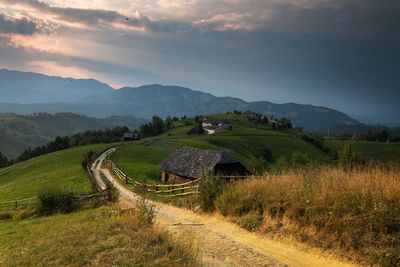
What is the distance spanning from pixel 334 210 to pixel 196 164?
86.4ft

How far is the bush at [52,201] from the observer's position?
789 inches

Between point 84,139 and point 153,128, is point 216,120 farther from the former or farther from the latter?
point 84,139

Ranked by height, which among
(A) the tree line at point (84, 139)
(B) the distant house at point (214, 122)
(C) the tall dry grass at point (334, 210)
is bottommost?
(A) the tree line at point (84, 139)

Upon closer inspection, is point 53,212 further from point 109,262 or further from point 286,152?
point 286,152

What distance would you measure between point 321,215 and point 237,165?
27108 millimetres

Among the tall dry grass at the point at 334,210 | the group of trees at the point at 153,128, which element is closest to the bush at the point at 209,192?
the tall dry grass at the point at 334,210

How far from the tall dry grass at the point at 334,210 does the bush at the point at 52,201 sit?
1653cm

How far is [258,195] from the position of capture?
10.9m

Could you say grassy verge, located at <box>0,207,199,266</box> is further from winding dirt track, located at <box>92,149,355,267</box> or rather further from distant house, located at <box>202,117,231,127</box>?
distant house, located at <box>202,117,231,127</box>

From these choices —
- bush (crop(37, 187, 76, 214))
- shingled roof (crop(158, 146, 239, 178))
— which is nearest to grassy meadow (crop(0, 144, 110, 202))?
bush (crop(37, 187, 76, 214))

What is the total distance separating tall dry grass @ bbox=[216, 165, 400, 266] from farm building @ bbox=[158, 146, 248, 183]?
68.2ft

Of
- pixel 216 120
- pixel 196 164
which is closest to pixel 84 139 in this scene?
pixel 216 120

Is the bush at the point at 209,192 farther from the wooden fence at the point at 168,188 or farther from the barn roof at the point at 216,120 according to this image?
the barn roof at the point at 216,120

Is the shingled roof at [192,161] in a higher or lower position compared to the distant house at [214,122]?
lower
